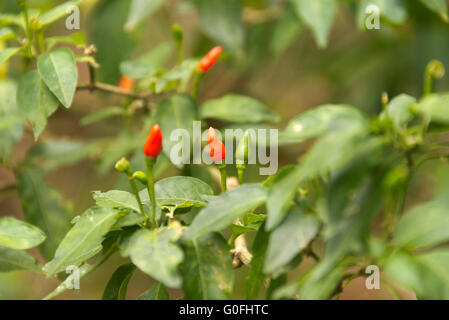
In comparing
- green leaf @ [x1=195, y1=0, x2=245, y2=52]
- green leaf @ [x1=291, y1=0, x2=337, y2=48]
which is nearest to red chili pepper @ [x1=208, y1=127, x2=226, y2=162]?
green leaf @ [x1=291, y1=0, x2=337, y2=48]

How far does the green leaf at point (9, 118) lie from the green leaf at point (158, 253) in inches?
23.2

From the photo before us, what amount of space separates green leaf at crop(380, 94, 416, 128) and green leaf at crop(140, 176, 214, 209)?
241 mm

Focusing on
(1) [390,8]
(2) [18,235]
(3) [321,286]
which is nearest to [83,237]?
(2) [18,235]

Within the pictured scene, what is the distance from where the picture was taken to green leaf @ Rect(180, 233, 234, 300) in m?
0.68

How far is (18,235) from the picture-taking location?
0.82m

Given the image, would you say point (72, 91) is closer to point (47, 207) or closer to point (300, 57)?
point (47, 207)

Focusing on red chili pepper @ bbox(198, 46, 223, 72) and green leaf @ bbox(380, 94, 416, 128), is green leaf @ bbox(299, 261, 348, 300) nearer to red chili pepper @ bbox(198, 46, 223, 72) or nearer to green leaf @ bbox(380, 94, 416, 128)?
green leaf @ bbox(380, 94, 416, 128)

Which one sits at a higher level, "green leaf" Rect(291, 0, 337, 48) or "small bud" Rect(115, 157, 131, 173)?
"green leaf" Rect(291, 0, 337, 48)

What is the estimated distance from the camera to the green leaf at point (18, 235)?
31.4 inches

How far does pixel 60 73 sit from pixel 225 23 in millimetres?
685

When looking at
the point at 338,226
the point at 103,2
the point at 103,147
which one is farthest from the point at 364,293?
the point at 338,226

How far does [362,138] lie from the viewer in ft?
1.84

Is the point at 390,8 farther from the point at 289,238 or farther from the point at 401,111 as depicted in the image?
the point at 289,238
